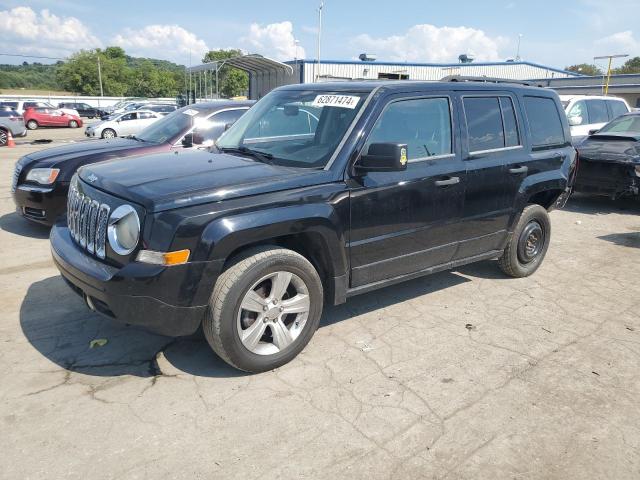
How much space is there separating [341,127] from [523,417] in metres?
2.31

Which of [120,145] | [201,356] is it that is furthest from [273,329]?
[120,145]

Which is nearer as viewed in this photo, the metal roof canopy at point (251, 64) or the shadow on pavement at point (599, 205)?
the shadow on pavement at point (599, 205)

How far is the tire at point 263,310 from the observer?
3.12m

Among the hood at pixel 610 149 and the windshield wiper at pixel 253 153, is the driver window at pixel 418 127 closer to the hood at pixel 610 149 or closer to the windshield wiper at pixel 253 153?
the windshield wiper at pixel 253 153

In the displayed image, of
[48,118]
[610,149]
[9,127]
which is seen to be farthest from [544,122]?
[48,118]

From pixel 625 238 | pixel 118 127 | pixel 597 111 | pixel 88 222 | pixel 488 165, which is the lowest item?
pixel 625 238

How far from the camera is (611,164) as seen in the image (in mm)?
8633

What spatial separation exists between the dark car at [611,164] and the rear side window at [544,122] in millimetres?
3911

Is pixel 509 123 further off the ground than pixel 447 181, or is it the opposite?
pixel 509 123

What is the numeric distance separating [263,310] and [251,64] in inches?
981

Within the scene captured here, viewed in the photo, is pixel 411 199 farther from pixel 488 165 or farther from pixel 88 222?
pixel 88 222


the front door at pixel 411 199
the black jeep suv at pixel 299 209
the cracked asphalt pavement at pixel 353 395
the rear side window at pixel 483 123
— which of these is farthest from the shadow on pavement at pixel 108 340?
the rear side window at pixel 483 123

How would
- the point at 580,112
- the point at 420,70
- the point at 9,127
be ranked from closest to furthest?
the point at 580,112 → the point at 9,127 → the point at 420,70

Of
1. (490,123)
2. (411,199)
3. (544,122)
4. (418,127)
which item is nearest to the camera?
(411,199)
